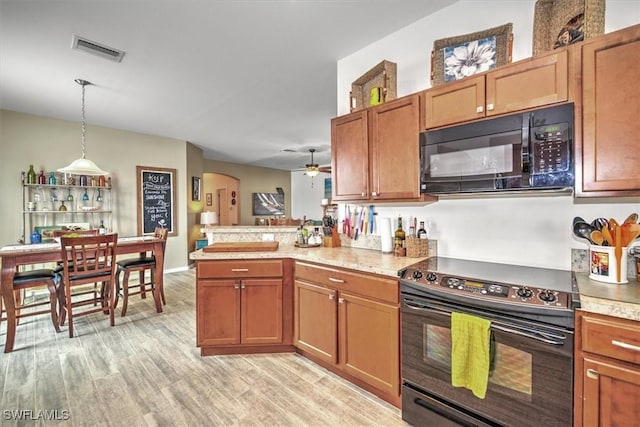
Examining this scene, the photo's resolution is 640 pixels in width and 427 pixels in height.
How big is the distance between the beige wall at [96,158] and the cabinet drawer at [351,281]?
423 cm

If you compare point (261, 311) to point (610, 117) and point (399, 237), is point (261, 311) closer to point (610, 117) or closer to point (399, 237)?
point (399, 237)

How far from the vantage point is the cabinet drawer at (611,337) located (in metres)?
1.07

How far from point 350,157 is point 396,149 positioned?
0.43m

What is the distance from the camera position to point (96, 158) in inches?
184

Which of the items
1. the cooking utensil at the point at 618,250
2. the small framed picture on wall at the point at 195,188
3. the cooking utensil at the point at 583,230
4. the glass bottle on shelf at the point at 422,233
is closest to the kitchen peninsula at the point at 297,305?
the glass bottle on shelf at the point at 422,233

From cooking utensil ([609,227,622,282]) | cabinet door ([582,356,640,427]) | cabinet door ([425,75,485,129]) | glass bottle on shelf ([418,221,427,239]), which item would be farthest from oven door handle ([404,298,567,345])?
cabinet door ([425,75,485,129])

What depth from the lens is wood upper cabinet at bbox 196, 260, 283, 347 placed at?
238 cm

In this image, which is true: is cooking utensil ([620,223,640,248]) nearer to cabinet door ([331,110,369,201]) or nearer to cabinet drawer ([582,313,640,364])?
cabinet drawer ([582,313,640,364])

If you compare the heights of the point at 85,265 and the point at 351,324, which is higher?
the point at 85,265

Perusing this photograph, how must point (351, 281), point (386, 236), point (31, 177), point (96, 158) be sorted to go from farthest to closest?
point (96, 158), point (31, 177), point (386, 236), point (351, 281)

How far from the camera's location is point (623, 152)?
50.9 inches

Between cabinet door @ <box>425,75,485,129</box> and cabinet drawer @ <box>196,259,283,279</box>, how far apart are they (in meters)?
1.58

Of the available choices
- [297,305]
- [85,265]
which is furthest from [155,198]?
[297,305]

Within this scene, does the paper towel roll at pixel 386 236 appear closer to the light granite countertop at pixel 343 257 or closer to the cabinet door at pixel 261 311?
the light granite countertop at pixel 343 257
